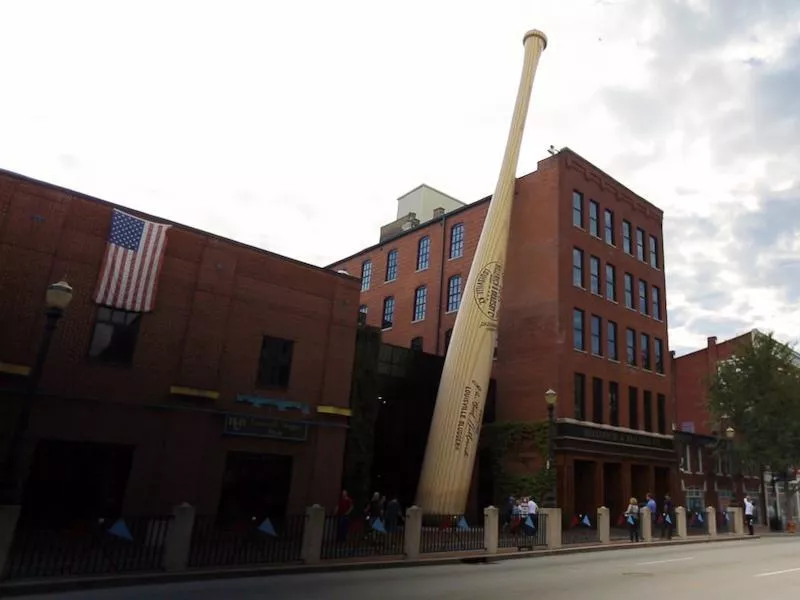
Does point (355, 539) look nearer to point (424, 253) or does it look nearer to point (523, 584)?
point (523, 584)

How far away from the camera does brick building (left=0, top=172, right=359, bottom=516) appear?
55.5 feet

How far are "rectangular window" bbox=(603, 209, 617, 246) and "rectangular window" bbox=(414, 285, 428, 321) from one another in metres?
12.1

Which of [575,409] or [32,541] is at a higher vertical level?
[575,409]

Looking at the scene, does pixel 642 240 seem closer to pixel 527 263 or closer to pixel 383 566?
pixel 527 263

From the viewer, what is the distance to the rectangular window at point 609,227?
3694 centimetres

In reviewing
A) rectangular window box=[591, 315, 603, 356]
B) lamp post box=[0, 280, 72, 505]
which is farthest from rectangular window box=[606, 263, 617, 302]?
lamp post box=[0, 280, 72, 505]

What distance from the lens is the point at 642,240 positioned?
39.8 metres

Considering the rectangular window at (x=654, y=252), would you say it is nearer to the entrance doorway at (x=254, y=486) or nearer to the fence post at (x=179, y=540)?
the entrance doorway at (x=254, y=486)

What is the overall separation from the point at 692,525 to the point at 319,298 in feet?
80.0

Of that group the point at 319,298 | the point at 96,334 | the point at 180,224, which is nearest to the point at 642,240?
the point at 319,298

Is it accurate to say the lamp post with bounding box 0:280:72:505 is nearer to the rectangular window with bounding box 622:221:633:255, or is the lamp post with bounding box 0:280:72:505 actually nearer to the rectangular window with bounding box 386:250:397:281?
the rectangular window with bounding box 386:250:397:281

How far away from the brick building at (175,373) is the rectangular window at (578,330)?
580 inches

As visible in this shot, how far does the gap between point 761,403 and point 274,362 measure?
32.3m

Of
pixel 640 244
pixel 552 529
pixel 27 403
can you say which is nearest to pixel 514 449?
pixel 552 529
